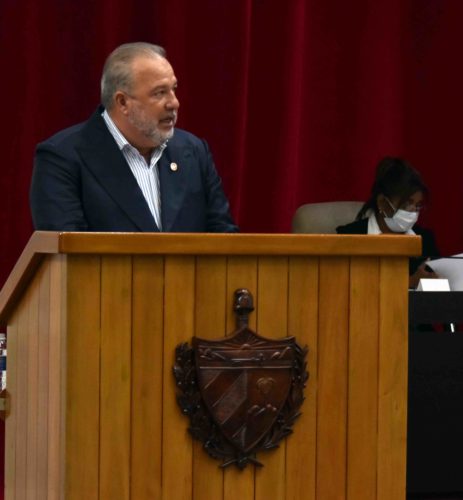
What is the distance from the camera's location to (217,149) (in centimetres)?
473

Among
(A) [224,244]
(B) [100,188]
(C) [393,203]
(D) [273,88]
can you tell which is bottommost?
(A) [224,244]

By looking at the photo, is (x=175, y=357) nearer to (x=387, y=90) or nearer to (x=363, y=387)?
(x=363, y=387)

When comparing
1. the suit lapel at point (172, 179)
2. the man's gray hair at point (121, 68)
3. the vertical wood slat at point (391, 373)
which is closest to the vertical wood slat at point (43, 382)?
the vertical wood slat at point (391, 373)

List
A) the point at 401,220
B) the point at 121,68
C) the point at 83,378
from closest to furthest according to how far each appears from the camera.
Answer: the point at 83,378
the point at 121,68
the point at 401,220

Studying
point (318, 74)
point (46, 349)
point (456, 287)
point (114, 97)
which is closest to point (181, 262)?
point (46, 349)

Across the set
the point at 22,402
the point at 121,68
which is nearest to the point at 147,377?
the point at 22,402

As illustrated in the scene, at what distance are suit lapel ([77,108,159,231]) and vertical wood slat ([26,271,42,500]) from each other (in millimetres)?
591

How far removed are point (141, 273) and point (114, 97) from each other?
111cm

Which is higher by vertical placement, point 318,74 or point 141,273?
point 318,74

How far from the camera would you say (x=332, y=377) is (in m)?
2.19

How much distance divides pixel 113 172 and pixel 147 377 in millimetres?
1001

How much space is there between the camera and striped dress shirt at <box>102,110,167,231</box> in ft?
10.0

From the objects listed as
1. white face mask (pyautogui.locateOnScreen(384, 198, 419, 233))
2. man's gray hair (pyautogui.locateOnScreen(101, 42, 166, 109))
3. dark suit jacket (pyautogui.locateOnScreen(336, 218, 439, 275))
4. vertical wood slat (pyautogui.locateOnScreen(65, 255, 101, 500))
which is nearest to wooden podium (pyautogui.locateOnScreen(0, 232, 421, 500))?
vertical wood slat (pyautogui.locateOnScreen(65, 255, 101, 500))

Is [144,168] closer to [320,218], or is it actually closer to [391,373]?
[391,373]
